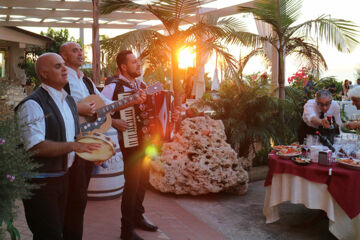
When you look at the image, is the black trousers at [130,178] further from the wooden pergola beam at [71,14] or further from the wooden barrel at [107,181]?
the wooden pergola beam at [71,14]

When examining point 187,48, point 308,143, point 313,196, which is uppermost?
point 187,48

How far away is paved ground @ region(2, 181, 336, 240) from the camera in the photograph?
4145 millimetres

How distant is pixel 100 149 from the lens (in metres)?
2.39

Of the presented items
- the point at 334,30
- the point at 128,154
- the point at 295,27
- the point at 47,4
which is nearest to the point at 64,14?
the point at 47,4

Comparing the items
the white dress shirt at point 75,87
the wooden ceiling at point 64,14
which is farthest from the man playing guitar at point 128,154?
the wooden ceiling at point 64,14

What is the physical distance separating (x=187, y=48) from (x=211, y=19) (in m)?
1.16

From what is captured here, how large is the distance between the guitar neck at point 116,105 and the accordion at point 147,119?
10cm

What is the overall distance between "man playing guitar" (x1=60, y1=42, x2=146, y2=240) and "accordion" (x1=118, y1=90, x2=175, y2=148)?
0.34 feet

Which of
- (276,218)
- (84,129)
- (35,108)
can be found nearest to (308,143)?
(276,218)

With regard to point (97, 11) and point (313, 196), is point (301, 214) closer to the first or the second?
point (313, 196)

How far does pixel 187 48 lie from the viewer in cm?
861

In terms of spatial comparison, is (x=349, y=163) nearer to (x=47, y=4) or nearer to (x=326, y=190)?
(x=326, y=190)

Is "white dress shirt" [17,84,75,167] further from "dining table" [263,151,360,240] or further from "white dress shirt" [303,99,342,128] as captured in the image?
"white dress shirt" [303,99,342,128]

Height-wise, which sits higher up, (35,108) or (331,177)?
(35,108)
